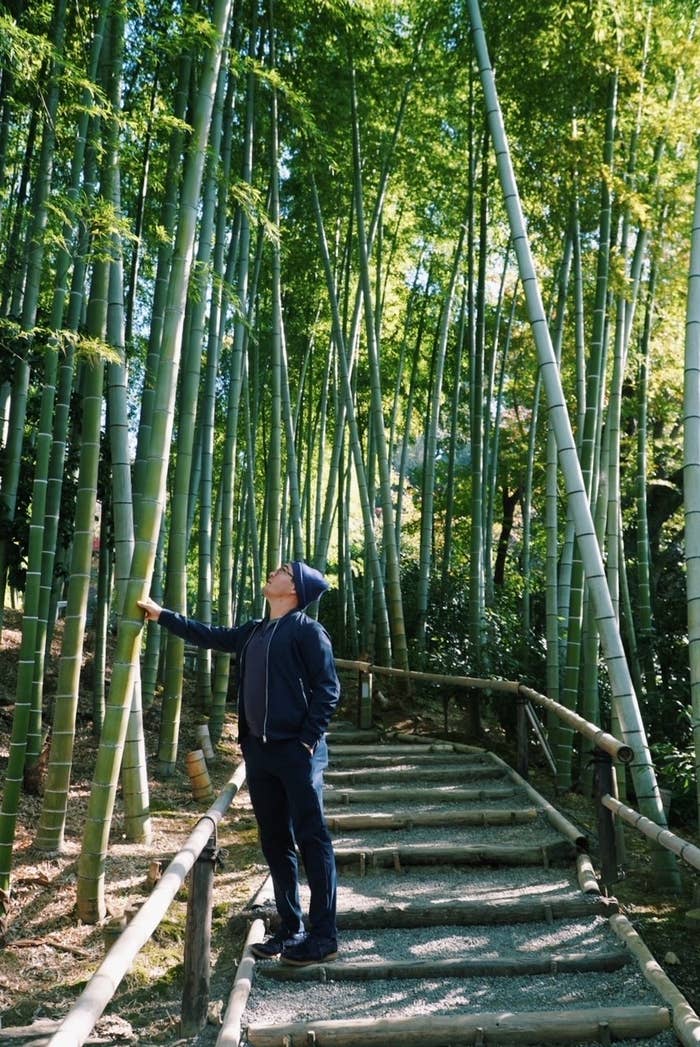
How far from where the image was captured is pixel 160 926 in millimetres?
3332

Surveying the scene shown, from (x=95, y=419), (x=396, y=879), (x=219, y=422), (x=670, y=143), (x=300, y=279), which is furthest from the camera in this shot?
(x=219, y=422)

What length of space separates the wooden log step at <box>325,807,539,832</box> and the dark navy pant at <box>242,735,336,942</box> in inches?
54.4

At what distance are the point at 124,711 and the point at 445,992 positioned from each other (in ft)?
4.44

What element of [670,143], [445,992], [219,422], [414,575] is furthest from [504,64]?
[219,422]

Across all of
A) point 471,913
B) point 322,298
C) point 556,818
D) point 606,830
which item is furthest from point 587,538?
point 322,298

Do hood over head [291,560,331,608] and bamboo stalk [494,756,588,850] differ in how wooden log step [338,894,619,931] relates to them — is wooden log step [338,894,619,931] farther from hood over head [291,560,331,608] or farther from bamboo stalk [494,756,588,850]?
hood over head [291,560,331,608]

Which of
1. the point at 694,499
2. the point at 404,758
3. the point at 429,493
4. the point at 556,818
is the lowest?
the point at 556,818

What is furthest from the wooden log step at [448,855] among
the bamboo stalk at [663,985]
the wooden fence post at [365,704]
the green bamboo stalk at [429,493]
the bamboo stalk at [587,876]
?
the green bamboo stalk at [429,493]

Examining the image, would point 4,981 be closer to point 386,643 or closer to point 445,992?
point 445,992

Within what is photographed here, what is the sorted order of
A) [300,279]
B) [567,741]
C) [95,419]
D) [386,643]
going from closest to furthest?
[95,419] < [567,741] < [386,643] < [300,279]

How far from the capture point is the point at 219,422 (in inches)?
459

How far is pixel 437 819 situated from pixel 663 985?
69.3 inches

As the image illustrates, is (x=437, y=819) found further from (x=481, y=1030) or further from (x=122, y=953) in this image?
(x=122, y=953)

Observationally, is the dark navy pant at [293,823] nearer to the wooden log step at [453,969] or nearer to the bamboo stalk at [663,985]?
the wooden log step at [453,969]
